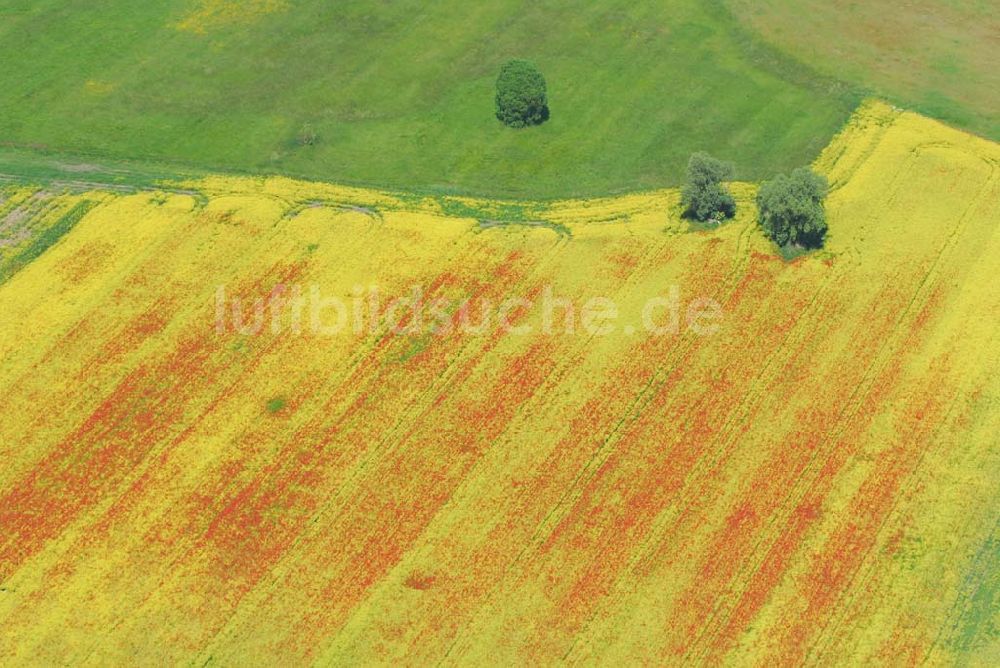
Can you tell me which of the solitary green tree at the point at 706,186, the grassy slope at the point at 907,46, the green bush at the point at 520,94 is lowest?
the grassy slope at the point at 907,46

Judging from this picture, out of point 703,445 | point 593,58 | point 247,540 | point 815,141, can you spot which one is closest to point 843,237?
point 815,141

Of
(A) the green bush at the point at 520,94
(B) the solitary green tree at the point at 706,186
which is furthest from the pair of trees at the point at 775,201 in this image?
(A) the green bush at the point at 520,94

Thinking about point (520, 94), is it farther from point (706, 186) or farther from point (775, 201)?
point (775, 201)

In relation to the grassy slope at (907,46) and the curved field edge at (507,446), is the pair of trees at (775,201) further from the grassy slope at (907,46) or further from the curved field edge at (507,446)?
the grassy slope at (907,46)

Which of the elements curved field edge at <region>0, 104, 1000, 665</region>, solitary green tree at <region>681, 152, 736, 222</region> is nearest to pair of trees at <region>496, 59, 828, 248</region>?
solitary green tree at <region>681, 152, 736, 222</region>

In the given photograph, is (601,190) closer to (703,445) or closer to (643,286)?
(643,286)

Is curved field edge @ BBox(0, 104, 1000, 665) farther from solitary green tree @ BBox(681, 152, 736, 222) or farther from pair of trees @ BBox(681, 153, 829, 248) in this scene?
solitary green tree @ BBox(681, 152, 736, 222)
